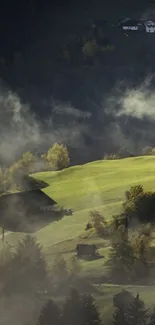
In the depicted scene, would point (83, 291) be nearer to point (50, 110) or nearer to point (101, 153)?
point (101, 153)

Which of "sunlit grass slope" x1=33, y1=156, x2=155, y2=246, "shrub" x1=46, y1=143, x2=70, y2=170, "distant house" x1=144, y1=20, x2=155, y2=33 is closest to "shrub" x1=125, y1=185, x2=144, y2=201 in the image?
"sunlit grass slope" x1=33, y1=156, x2=155, y2=246

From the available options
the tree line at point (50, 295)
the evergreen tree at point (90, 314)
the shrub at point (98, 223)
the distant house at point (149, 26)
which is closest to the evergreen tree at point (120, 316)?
the tree line at point (50, 295)

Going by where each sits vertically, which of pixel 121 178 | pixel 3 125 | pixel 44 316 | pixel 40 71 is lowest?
pixel 44 316

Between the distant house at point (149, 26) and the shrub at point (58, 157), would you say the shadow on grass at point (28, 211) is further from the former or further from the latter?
the distant house at point (149, 26)

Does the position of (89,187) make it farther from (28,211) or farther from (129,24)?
(129,24)

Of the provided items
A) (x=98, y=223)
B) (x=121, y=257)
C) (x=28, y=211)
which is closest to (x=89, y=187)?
(x=98, y=223)

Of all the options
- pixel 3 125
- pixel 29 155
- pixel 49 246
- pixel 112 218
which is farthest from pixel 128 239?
pixel 3 125
